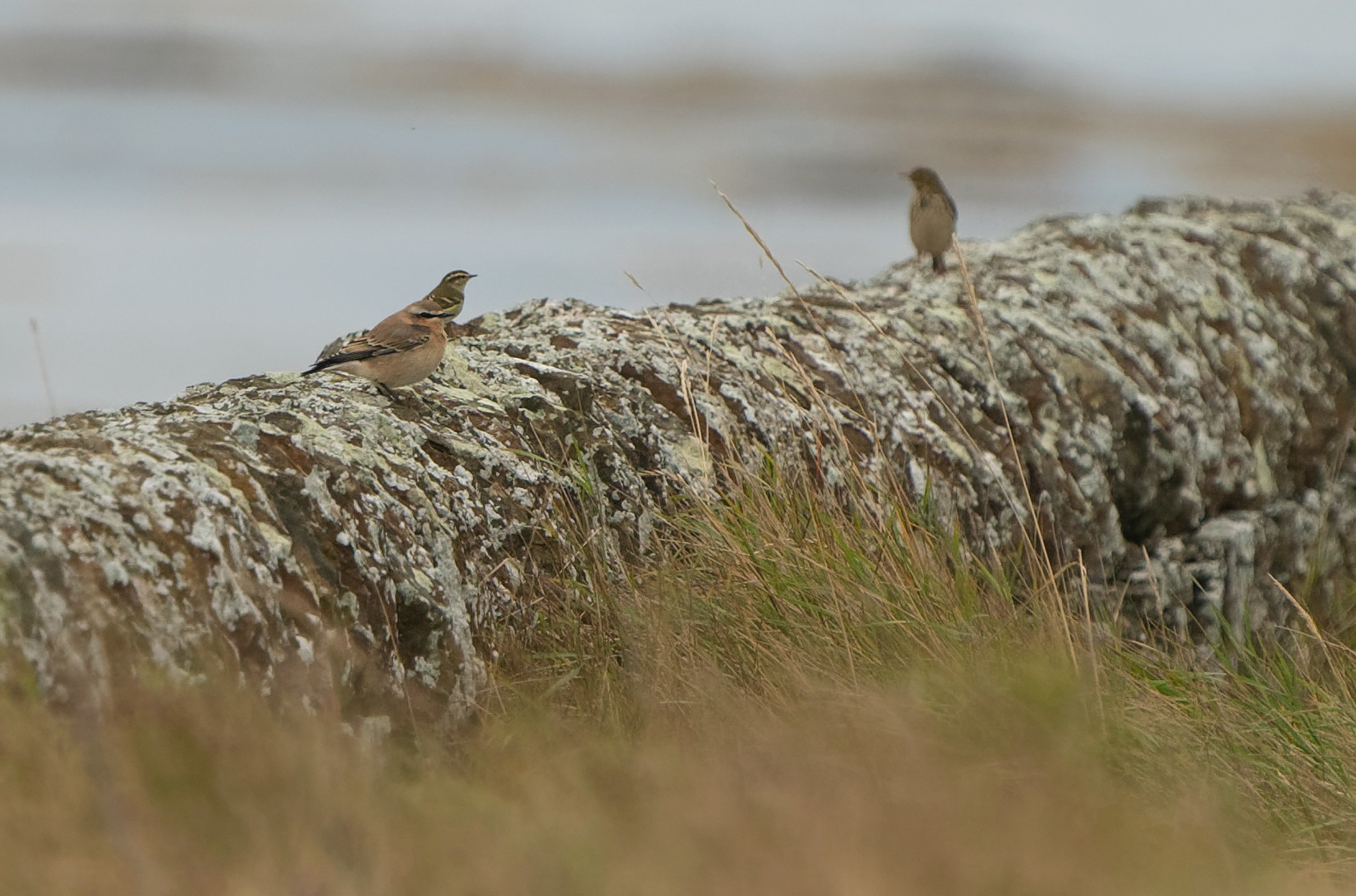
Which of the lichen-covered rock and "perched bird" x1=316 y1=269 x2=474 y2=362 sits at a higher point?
"perched bird" x1=316 y1=269 x2=474 y2=362

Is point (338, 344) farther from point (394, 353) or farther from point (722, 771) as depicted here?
point (722, 771)

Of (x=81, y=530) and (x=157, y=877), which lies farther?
(x=81, y=530)

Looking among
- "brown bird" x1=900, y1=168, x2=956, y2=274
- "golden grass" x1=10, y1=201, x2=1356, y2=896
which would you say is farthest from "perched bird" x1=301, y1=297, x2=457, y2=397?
"brown bird" x1=900, y1=168, x2=956, y2=274

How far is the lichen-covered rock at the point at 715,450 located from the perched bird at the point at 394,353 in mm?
80

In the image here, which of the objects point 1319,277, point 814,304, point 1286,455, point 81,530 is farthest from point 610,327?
point 1319,277

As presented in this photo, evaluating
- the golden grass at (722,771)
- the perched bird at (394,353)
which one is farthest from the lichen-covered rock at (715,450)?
the golden grass at (722,771)

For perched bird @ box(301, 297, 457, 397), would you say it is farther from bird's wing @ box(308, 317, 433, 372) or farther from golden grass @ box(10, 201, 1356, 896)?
golden grass @ box(10, 201, 1356, 896)

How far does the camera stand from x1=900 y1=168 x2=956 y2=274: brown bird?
6.04m

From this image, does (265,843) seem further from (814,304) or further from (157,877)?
(814,304)

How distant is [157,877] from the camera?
1.72 meters

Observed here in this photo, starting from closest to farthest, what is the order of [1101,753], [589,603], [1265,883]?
1. [1265,883]
2. [1101,753]
3. [589,603]

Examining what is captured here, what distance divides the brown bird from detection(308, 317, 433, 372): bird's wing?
2.83m

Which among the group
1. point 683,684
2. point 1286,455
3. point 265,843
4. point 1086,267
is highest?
point 1086,267

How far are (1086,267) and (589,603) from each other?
352cm
